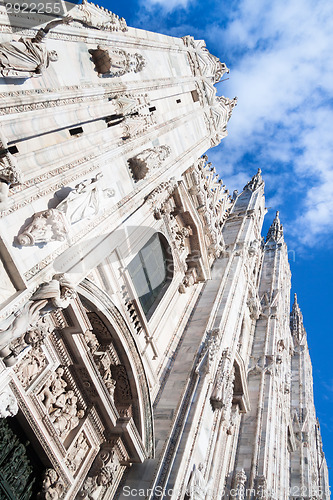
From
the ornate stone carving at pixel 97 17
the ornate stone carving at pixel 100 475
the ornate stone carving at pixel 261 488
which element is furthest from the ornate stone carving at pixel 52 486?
the ornate stone carving at pixel 97 17

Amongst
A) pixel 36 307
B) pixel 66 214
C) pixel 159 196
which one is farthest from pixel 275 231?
pixel 36 307

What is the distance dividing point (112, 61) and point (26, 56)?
12.6 ft

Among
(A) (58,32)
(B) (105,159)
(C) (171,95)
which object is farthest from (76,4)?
(C) (171,95)

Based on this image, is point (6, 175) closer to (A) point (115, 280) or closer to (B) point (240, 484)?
(A) point (115, 280)

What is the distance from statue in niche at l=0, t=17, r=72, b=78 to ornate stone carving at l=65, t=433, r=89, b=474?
7.71 metres

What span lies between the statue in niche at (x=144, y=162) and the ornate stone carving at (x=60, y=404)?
5.44 meters

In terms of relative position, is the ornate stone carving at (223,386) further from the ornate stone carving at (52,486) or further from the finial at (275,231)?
the finial at (275,231)

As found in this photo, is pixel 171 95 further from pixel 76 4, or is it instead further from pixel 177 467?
pixel 177 467

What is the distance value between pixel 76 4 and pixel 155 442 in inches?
441

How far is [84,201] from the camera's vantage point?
8586 mm

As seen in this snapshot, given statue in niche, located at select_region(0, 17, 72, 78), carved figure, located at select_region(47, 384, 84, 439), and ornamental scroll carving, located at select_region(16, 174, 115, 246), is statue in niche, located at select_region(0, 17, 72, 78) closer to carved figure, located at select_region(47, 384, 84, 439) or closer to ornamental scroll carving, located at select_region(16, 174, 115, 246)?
ornamental scroll carving, located at select_region(16, 174, 115, 246)

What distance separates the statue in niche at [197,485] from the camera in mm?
10228

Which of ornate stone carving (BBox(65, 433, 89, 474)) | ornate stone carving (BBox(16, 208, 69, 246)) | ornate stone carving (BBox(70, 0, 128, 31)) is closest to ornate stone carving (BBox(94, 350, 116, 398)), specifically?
ornate stone carving (BBox(65, 433, 89, 474))

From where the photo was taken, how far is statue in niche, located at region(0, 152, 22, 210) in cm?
646
